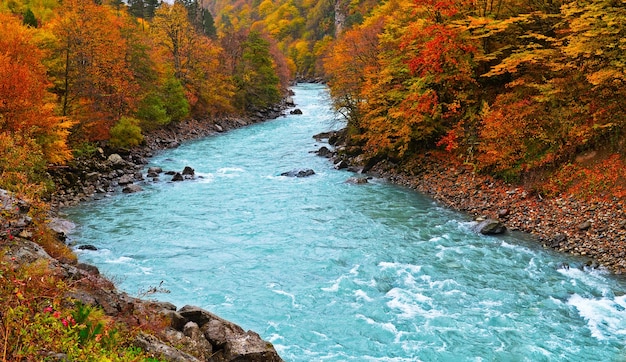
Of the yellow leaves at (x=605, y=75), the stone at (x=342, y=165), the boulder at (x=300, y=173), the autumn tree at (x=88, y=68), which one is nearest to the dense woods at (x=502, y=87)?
the yellow leaves at (x=605, y=75)

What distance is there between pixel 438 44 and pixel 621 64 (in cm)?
926

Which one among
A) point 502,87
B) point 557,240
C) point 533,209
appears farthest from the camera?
point 502,87

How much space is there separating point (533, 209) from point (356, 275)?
31.6 ft

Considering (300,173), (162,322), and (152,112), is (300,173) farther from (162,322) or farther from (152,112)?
(162,322)

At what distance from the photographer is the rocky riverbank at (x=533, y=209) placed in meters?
16.5

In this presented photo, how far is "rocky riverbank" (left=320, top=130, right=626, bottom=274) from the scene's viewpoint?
16.5 m

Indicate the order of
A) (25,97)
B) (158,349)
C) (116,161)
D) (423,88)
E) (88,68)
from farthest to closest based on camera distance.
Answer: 1. (88,68)
2. (116,161)
3. (423,88)
4. (25,97)
5. (158,349)

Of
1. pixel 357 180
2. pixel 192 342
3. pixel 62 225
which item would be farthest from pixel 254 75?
pixel 192 342

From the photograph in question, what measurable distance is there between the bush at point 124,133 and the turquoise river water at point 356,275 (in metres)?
10.3

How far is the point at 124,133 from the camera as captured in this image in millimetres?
34969

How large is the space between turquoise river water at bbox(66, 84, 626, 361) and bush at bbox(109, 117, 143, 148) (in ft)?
33.9

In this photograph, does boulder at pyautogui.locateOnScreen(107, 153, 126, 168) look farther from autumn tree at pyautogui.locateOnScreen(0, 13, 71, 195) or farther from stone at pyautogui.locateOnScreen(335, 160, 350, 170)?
stone at pyautogui.locateOnScreen(335, 160, 350, 170)

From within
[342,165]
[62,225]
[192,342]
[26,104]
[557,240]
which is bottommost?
[62,225]

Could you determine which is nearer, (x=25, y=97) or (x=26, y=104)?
(x=26, y=104)
